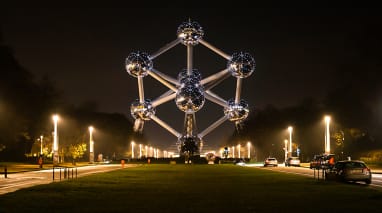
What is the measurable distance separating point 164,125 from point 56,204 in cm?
10532

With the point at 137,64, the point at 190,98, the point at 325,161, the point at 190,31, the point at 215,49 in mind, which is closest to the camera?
the point at 325,161

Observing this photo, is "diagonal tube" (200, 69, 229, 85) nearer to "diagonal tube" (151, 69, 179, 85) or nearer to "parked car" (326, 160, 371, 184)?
"diagonal tube" (151, 69, 179, 85)

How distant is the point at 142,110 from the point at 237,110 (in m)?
17.7

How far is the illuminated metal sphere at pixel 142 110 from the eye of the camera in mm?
109125

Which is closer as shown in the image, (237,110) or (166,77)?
(237,110)

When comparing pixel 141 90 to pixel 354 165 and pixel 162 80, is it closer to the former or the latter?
pixel 162 80

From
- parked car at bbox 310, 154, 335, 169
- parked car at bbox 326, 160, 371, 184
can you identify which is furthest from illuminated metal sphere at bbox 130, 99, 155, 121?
parked car at bbox 326, 160, 371, 184

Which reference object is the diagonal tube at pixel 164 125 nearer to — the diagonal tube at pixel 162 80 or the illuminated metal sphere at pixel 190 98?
the diagonal tube at pixel 162 80

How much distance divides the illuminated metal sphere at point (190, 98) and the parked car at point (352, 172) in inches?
2449

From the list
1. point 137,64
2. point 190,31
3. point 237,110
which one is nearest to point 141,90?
point 137,64

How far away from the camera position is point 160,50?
113625 millimetres

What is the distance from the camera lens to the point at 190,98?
9644 cm

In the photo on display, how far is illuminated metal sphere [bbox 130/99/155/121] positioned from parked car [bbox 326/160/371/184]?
75756mm

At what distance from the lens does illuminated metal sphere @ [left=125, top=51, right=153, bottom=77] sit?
100 m
